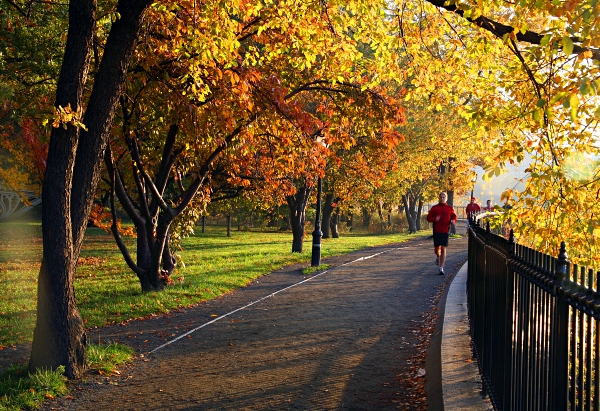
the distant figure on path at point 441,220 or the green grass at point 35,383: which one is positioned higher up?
the distant figure on path at point 441,220

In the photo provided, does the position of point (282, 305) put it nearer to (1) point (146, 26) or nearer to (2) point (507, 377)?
(1) point (146, 26)

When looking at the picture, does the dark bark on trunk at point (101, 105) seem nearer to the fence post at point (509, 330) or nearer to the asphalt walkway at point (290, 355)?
the asphalt walkway at point (290, 355)

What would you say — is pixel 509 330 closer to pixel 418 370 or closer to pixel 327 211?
pixel 418 370

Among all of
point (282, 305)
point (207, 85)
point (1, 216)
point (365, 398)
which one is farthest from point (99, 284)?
point (1, 216)

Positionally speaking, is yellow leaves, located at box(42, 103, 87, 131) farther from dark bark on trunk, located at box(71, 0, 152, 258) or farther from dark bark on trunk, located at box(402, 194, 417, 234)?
dark bark on trunk, located at box(402, 194, 417, 234)

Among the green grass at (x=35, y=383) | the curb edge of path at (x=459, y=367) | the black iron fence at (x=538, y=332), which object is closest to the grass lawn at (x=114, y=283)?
the green grass at (x=35, y=383)

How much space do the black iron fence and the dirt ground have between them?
3.74 feet

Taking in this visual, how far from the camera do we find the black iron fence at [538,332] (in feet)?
9.91

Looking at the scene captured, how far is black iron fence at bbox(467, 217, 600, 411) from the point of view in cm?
302

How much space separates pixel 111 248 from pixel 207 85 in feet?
71.3

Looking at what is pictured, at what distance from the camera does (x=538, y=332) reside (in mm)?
3945

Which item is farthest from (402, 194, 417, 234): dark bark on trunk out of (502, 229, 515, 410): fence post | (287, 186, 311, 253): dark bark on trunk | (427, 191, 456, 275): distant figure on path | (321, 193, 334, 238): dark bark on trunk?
(502, 229, 515, 410): fence post

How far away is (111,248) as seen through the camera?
30.8 meters

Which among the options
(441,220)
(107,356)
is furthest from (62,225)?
(441,220)
